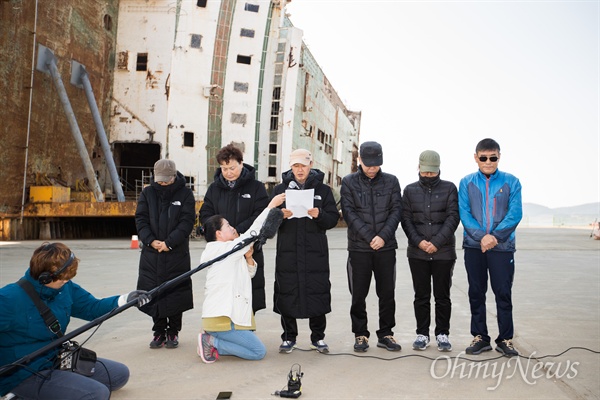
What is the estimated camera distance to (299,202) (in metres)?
4.91

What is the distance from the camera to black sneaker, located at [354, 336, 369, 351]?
15.8 ft

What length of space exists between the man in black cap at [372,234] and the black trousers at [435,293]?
23cm

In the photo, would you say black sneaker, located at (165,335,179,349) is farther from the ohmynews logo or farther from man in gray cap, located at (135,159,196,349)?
the ohmynews logo

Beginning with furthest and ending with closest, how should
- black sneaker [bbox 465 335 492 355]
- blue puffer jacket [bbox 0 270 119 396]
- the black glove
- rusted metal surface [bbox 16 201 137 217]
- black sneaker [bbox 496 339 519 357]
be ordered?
rusted metal surface [bbox 16 201 137 217] → black sneaker [bbox 465 335 492 355] → black sneaker [bbox 496 339 519 357] → the black glove → blue puffer jacket [bbox 0 270 119 396]

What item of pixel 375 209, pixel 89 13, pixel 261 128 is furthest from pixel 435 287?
pixel 89 13

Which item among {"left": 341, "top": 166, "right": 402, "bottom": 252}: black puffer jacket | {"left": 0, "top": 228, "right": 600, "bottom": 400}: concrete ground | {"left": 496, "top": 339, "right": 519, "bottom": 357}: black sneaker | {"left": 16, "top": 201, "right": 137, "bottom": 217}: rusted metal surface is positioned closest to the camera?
{"left": 0, "top": 228, "right": 600, "bottom": 400}: concrete ground

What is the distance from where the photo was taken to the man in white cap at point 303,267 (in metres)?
4.85

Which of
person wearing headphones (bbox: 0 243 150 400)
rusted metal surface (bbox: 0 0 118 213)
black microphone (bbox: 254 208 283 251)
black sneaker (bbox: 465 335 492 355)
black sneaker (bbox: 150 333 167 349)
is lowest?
black sneaker (bbox: 150 333 167 349)

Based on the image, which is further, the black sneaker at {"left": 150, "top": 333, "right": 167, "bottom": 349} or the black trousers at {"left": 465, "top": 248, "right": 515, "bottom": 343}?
the black sneaker at {"left": 150, "top": 333, "right": 167, "bottom": 349}

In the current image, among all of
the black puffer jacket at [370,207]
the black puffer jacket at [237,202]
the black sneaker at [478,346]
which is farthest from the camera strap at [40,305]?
the black sneaker at [478,346]

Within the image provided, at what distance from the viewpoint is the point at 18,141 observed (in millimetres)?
19250

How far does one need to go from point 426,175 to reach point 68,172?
1997cm

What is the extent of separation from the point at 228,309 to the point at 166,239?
3.36 ft

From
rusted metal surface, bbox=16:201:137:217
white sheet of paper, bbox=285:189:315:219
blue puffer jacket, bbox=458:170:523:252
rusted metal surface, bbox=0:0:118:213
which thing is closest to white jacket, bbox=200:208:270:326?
white sheet of paper, bbox=285:189:315:219
